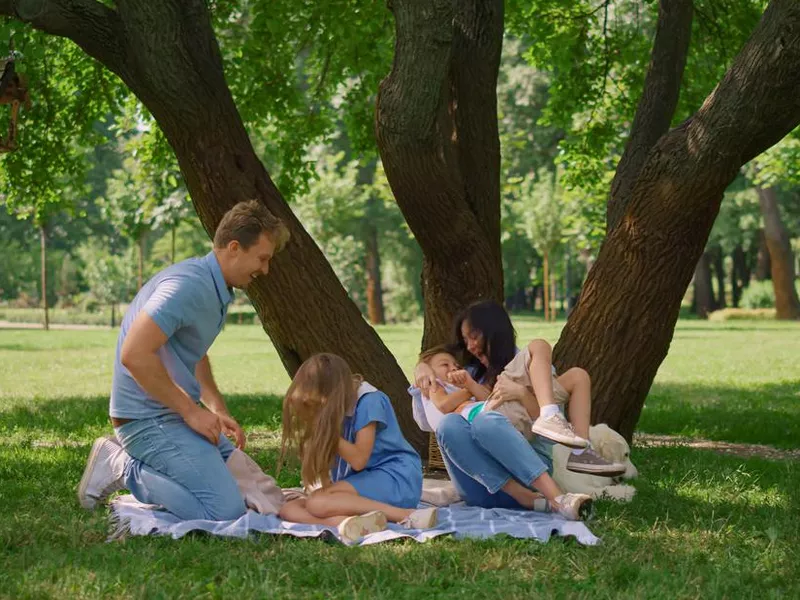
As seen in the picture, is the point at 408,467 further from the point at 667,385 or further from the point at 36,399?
the point at 667,385

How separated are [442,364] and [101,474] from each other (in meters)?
1.98

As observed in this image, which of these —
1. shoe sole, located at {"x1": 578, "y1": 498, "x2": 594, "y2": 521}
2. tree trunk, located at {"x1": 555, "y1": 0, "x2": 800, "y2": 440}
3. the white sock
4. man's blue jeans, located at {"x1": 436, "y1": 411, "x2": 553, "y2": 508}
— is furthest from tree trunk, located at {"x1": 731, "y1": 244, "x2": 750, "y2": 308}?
shoe sole, located at {"x1": 578, "y1": 498, "x2": 594, "y2": 521}

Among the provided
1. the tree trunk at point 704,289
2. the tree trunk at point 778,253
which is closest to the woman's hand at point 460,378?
the tree trunk at point 778,253

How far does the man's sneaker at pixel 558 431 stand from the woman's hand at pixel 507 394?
23cm

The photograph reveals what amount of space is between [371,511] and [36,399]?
901 cm

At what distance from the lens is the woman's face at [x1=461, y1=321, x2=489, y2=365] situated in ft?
21.0

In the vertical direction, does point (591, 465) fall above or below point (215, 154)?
below

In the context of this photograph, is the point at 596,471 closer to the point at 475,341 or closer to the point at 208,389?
the point at 475,341

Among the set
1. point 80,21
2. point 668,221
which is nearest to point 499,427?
point 668,221

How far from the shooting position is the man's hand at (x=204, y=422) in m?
5.45

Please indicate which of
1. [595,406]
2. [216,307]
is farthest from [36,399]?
[216,307]

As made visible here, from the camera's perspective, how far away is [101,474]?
585cm

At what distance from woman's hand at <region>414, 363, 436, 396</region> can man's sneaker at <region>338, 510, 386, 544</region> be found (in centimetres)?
125

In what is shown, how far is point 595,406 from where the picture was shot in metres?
8.23
